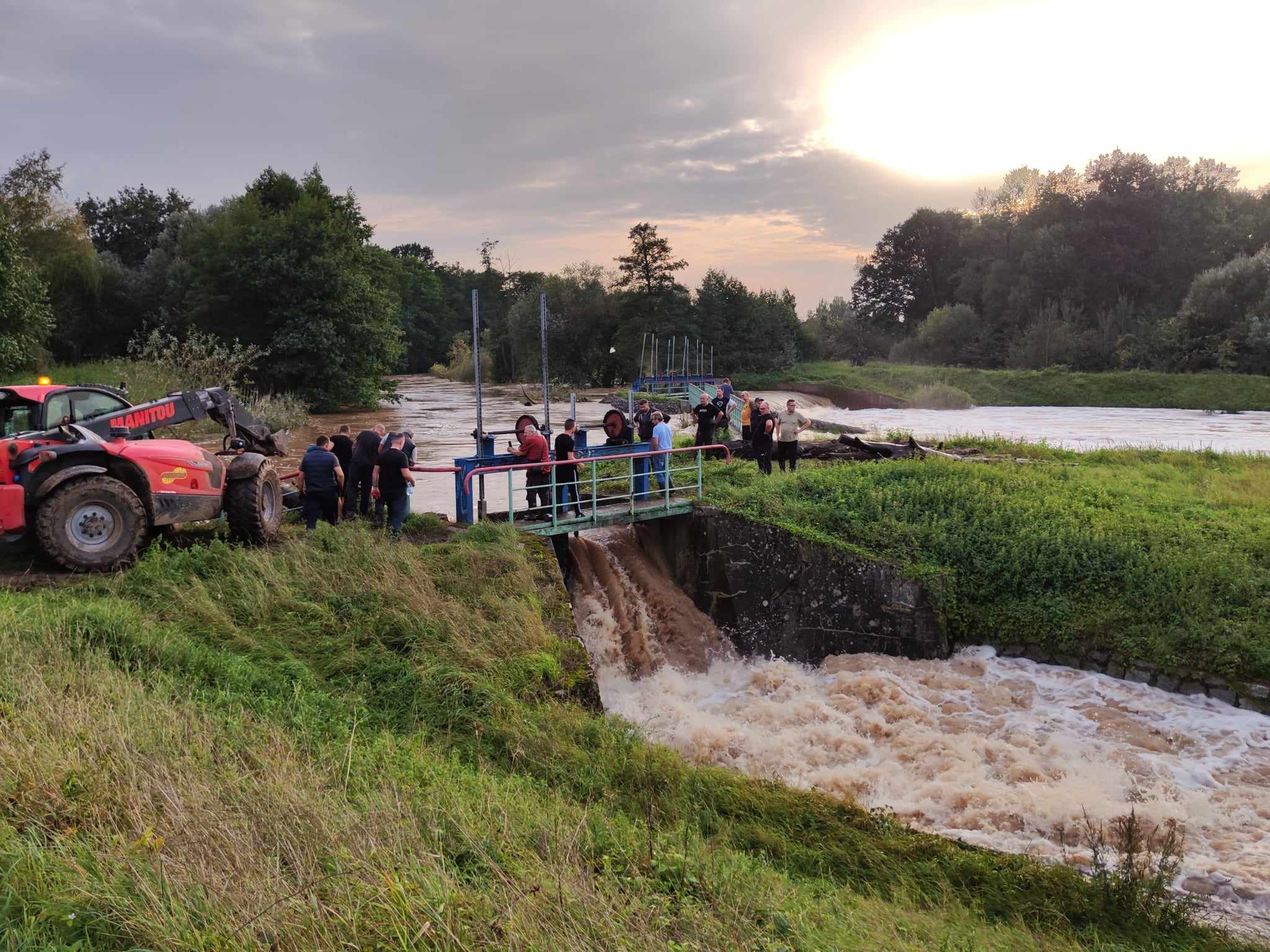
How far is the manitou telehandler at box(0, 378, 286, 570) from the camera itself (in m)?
9.89

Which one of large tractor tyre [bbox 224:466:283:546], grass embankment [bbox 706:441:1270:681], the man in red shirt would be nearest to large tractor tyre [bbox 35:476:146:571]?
large tractor tyre [bbox 224:466:283:546]

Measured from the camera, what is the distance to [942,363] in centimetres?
7238

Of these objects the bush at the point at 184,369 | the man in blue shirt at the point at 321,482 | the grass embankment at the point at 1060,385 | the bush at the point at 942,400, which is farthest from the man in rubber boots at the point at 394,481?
the grass embankment at the point at 1060,385

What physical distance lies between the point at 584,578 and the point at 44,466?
7.29 m

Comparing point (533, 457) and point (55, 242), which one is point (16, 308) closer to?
point (55, 242)

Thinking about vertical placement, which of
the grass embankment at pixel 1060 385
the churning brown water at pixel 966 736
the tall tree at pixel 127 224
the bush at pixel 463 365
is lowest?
the churning brown water at pixel 966 736

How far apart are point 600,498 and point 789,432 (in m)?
4.85

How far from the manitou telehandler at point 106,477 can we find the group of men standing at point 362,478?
575 millimetres

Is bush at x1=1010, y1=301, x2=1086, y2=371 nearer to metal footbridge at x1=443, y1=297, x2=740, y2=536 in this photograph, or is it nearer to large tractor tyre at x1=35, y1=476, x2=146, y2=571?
metal footbridge at x1=443, y1=297, x2=740, y2=536

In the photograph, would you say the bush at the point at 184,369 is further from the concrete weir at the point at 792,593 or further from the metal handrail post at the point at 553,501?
the concrete weir at the point at 792,593

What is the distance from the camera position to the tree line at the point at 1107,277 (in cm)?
5603

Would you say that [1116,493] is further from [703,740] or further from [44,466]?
[44,466]

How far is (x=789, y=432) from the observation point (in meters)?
17.3

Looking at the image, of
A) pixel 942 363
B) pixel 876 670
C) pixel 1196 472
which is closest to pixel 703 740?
pixel 876 670
